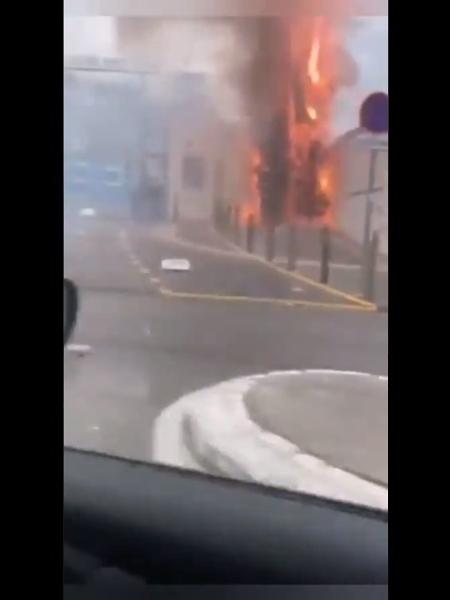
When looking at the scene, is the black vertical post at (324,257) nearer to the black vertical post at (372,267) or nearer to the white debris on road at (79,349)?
the black vertical post at (372,267)

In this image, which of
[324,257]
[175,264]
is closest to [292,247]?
[324,257]

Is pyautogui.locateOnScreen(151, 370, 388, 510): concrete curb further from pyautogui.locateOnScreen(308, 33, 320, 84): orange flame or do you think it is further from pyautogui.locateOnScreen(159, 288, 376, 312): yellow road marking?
pyautogui.locateOnScreen(308, 33, 320, 84): orange flame

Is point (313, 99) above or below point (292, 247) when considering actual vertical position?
above

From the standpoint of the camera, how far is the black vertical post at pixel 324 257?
151cm

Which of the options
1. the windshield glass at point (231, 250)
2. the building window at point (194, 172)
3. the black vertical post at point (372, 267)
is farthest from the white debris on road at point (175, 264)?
the black vertical post at point (372, 267)

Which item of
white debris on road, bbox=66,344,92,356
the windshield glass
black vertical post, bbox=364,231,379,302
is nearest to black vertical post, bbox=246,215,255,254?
the windshield glass

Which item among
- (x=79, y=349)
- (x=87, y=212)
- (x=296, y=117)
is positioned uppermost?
(x=296, y=117)

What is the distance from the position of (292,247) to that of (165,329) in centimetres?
22

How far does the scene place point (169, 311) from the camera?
4.97 ft

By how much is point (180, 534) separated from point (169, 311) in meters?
0.33

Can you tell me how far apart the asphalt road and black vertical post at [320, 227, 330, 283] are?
0.02 metres

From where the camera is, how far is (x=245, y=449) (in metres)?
1.51

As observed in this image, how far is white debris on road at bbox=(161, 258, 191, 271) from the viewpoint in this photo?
4.91 feet

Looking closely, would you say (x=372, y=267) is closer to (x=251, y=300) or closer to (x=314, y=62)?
(x=251, y=300)
